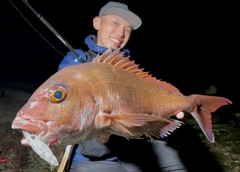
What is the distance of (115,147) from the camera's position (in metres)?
2.85

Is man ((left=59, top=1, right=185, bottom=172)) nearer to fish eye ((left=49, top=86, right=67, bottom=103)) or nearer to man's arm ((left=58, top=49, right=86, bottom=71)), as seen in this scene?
man's arm ((left=58, top=49, right=86, bottom=71))

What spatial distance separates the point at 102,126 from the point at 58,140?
272 millimetres

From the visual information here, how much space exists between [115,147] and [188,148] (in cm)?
216

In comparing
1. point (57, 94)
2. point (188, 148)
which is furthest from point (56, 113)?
point (188, 148)

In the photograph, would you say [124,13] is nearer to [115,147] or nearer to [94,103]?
[115,147]

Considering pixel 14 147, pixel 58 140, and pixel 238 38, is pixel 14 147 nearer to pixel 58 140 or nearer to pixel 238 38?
pixel 58 140

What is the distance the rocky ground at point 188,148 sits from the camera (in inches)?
155

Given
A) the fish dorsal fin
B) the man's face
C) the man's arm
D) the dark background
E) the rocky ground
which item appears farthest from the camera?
the dark background

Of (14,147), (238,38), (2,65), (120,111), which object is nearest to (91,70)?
(120,111)

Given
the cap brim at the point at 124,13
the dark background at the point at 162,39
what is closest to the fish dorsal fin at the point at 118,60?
the cap brim at the point at 124,13

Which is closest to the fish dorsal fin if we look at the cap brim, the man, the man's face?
the man

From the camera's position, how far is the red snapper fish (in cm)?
132

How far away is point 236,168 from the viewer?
12.8 feet

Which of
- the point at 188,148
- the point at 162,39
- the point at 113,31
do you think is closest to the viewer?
the point at 113,31
